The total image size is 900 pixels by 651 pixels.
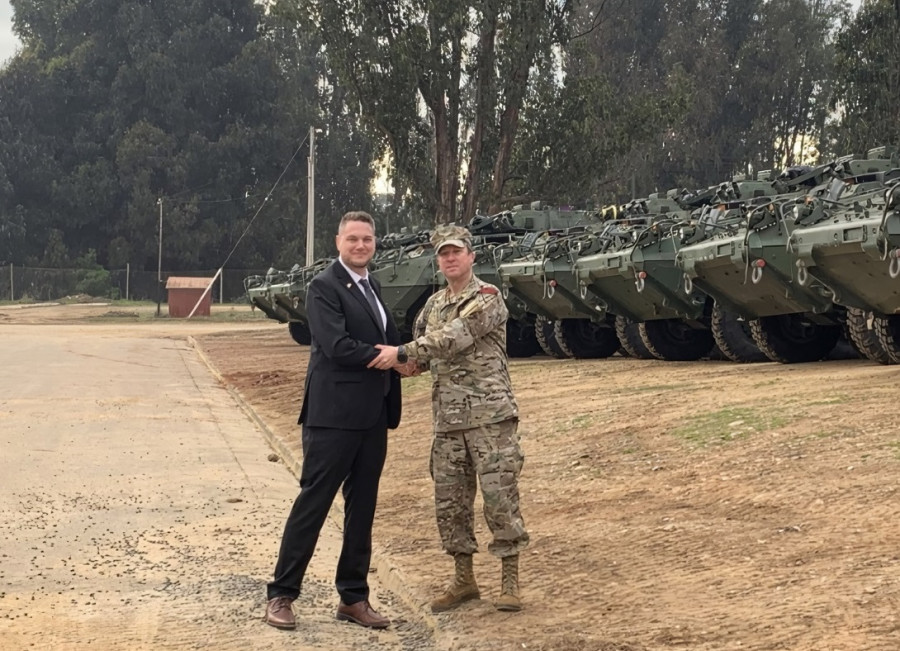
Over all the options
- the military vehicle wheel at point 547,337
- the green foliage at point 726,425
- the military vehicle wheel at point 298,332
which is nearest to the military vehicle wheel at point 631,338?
the military vehicle wheel at point 547,337

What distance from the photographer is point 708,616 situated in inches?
231

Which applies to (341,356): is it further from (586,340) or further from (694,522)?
(586,340)

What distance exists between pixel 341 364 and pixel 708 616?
1.81m

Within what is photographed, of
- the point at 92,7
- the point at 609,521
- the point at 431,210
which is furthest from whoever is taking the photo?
the point at 92,7

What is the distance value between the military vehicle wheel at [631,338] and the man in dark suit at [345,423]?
14.3m

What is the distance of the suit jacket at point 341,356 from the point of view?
646cm

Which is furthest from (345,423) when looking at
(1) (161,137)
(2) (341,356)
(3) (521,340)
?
(1) (161,137)

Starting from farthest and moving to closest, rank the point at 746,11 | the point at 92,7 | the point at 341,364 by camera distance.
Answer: the point at 92,7 → the point at 746,11 → the point at 341,364

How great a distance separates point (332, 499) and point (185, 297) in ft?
162

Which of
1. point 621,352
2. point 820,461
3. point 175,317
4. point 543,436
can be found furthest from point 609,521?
point 175,317

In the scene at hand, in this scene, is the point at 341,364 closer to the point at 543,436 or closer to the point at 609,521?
the point at 609,521

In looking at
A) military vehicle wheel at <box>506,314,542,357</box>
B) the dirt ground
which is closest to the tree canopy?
military vehicle wheel at <box>506,314,542,357</box>

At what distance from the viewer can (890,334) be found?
49.4 ft

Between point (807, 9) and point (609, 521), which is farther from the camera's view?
point (807, 9)
